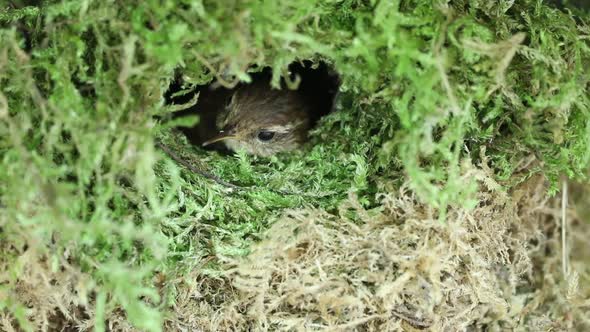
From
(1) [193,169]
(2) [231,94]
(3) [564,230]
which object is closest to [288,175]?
(1) [193,169]

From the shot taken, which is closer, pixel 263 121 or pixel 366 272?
pixel 366 272

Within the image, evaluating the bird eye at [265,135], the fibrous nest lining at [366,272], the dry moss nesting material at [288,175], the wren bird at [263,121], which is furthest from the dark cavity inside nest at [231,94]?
the fibrous nest lining at [366,272]

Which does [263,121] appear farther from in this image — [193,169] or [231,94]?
[193,169]

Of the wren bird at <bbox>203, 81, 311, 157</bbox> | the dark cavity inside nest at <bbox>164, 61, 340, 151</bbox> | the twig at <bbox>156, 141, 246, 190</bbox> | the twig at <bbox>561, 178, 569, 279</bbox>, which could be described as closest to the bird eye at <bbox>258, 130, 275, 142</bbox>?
the wren bird at <bbox>203, 81, 311, 157</bbox>

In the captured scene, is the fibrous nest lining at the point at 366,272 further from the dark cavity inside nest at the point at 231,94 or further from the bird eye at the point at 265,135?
the dark cavity inside nest at the point at 231,94

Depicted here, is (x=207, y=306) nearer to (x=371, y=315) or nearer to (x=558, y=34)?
(x=371, y=315)
